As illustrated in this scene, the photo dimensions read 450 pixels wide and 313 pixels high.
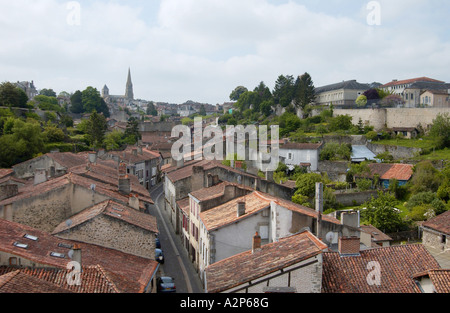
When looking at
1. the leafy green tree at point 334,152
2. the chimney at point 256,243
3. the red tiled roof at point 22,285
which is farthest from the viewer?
the leafy green tree at point 334,152

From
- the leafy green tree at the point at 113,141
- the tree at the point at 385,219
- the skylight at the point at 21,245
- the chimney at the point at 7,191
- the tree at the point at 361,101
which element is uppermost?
the tree at the point at 361,101

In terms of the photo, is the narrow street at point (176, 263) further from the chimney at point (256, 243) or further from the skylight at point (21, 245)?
the skylight at point (21, 245)

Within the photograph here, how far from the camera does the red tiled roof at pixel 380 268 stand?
13.3 meters

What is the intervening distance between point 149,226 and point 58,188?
548 cm

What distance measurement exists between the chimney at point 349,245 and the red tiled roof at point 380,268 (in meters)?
0.19

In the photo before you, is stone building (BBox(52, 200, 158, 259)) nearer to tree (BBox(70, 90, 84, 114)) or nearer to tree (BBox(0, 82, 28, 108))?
tree (BBox(0, 82, 28, 108))

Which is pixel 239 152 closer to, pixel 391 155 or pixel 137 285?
pixel 391 155

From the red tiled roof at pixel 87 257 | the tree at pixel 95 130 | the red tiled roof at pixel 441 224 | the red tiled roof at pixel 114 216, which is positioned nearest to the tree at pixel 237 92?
the tree at pixel 95 130

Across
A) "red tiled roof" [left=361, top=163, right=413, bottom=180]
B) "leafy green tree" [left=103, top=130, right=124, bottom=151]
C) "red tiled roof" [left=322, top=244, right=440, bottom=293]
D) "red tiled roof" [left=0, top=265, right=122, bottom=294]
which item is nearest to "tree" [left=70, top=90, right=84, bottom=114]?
"leafy green tree" [left=103, top=130, right=124, bottom=151]

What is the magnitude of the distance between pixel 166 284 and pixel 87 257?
5.51 m

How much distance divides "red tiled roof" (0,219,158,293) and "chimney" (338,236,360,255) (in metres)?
7.30

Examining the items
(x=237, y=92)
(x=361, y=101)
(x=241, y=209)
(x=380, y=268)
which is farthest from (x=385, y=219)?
(x=237, y=92)

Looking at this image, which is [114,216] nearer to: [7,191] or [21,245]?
[21,245]

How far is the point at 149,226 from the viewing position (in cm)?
2069
